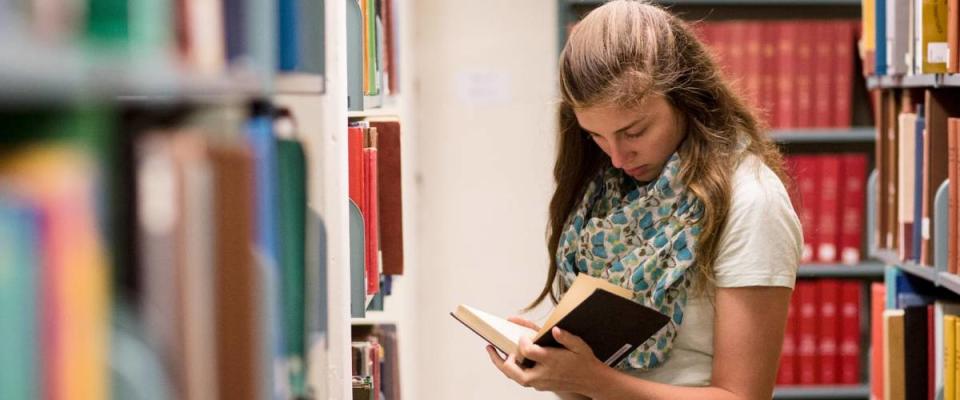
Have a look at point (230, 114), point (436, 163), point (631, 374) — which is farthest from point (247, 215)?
point (436, 163)

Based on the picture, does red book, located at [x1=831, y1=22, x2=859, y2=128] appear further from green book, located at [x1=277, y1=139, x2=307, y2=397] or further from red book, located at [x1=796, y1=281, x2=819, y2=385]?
green book, located at [x1=277, y1=139, x2=307, y2=397]

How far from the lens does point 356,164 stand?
4.91ft

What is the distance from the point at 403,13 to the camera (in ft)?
9.56

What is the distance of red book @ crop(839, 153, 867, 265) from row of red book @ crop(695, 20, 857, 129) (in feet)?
0.39

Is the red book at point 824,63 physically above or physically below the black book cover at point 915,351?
above

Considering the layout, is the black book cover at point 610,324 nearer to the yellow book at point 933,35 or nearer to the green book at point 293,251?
the green book at point 293,251


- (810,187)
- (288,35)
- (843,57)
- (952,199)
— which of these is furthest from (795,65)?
(288,35)

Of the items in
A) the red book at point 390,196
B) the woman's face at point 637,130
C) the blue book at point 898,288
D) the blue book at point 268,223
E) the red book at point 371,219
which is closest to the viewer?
the blue book at point 268,223

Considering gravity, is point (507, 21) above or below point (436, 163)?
above

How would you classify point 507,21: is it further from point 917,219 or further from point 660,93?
point 660,93

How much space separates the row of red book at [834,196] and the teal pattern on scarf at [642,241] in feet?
5.69

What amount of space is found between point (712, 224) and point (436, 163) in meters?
2.17

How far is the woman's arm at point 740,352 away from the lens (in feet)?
4.39

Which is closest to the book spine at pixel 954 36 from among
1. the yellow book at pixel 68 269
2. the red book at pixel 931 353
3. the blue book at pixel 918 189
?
the blue book at pixel 918 189
